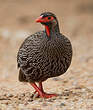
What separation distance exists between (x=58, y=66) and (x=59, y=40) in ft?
1.44

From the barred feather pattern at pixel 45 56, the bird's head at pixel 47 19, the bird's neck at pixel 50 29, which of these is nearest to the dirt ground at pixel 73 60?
the barred feather pattern at pixel 45 56

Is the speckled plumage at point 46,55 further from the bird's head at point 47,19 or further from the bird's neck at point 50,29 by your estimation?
the bird's head at point 47,19

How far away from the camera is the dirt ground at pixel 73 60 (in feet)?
19.8

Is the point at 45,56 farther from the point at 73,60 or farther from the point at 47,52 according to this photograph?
the point at 73,60

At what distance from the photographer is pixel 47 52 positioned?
619 cm

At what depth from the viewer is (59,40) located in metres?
6.28

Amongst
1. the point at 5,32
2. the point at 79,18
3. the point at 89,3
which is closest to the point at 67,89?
the point at 5,32

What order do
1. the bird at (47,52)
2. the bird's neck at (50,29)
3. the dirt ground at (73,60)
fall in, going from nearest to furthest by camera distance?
the dirt ground at (73,60), the bird at (47,52), the bird's neck at (50,29)

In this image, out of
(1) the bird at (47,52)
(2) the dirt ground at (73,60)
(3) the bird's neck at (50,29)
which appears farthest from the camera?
(3) the bird's neck at (50,29)

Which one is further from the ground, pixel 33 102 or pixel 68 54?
pixel 68 54

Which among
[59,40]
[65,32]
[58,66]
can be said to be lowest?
[58,66]

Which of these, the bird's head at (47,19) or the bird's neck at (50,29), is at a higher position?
the bird's head at (47,19)

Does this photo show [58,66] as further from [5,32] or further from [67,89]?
[5,32]

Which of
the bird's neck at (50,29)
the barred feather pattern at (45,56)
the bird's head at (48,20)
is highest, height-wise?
the bird's head at (48,20)
